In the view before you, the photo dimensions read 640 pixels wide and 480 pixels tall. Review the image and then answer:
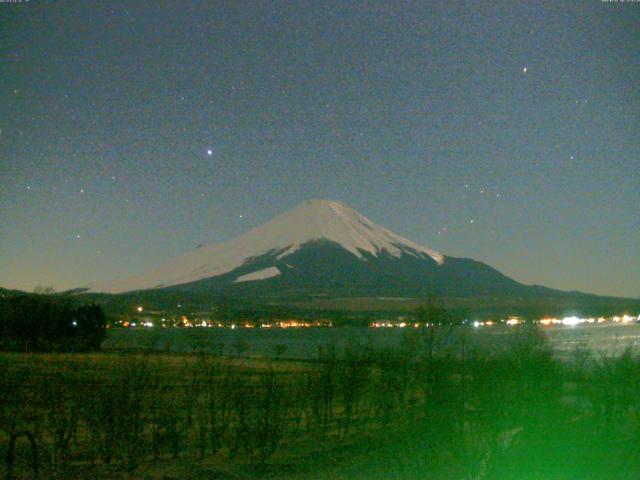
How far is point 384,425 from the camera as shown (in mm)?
14281

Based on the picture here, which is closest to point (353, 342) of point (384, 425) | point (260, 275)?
point (384, 425)

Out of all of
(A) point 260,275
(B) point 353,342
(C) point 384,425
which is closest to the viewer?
(C) point 384,425

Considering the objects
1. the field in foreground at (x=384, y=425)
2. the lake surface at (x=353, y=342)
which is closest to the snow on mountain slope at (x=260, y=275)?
the lake surface at (x=353, y=342)

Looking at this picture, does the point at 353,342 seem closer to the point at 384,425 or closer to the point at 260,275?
the point at 384,425

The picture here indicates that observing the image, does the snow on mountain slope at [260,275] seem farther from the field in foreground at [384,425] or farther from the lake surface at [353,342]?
the field in foreground at [384,425]

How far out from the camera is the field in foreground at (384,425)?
9.87 meters

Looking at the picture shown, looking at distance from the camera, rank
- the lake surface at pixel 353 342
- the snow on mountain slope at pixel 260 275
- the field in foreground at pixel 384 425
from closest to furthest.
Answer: the field in foreground at pixel 384 425 < the lake surface at pixel 353 342 < the snow on mountain slope at pixel 260 275

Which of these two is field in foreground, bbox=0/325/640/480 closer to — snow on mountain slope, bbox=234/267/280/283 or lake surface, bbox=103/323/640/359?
lake surface, bbox=103/323/640/359

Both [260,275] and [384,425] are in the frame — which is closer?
[384,425]

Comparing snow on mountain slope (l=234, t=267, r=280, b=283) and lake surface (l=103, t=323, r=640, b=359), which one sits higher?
snow on mountain slope (l=234, t=267, r=280, b=283)

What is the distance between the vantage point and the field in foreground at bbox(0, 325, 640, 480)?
9.87 metres

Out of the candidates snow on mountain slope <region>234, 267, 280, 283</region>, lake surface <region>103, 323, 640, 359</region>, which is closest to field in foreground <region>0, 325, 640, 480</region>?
lake surface <region>103, 323, 640, 359</region>

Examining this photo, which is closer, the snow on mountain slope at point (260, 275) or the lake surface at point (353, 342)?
the lake surface at point (353, 342)

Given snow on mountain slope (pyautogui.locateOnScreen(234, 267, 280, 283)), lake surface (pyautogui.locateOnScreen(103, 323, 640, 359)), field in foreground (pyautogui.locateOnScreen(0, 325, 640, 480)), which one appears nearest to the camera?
field in foreground (pyautogui.locateOnScreen(0, 325, 640, 480))
